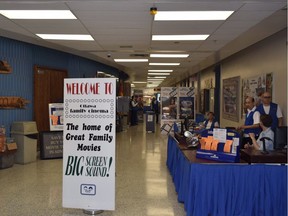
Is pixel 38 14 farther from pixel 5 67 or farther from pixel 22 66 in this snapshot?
pixel 22 66

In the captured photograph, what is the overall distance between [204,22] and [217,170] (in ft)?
9.33

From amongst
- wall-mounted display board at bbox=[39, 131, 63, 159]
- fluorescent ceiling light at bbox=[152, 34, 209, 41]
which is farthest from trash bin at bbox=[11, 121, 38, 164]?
fluorescent ceiling light at bbox=[152, 34, 209, 41]

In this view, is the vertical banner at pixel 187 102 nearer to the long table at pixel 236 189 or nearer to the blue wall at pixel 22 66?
the blue wall at pixel 22 66

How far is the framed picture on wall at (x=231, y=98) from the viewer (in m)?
10.0

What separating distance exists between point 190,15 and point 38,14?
2.41 m

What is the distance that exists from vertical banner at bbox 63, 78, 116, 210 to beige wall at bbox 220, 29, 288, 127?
13.4ft

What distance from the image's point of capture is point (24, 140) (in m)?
7.27

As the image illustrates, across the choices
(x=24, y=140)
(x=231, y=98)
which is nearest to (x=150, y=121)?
(x=231, y=98)

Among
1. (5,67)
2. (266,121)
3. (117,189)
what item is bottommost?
(117,189)

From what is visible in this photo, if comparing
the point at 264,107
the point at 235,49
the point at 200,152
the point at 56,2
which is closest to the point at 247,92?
the point at 235,49

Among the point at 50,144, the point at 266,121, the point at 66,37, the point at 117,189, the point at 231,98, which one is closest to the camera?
the point at 266,121

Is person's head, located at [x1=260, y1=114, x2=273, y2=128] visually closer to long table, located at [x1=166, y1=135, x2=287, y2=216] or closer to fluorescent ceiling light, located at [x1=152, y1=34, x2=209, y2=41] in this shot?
A: long table, located at [x1=166, y1=135, x2=287, y2=216]

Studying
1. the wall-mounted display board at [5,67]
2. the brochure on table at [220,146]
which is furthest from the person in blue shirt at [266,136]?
the wall-mounted display board at [5,67]

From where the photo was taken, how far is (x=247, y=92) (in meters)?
8.92
